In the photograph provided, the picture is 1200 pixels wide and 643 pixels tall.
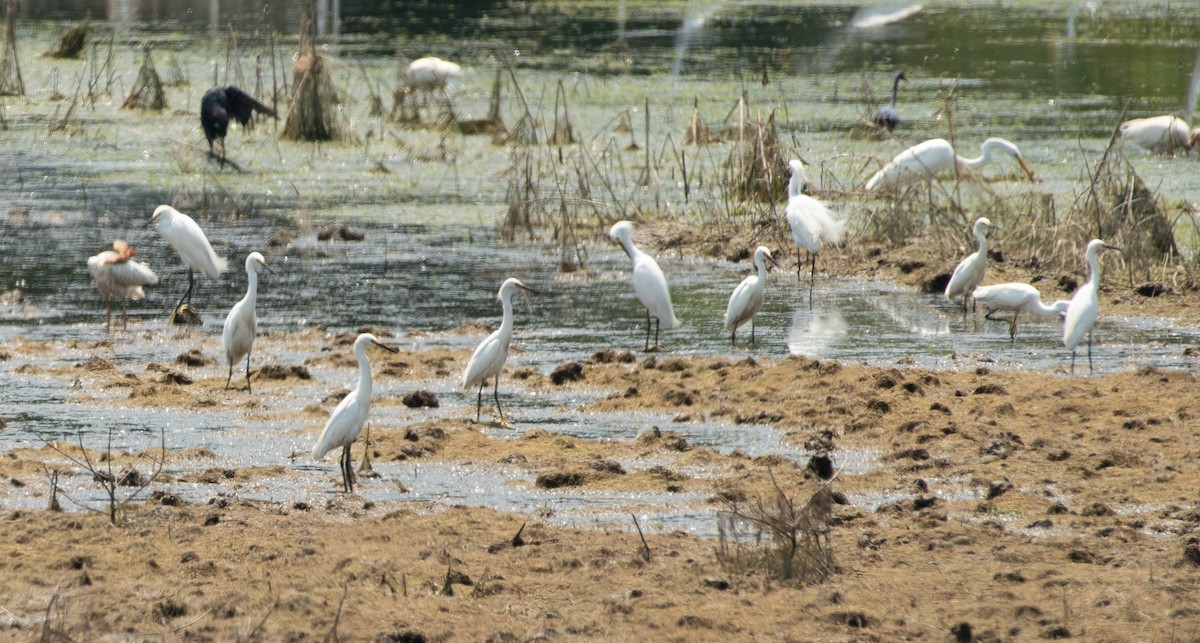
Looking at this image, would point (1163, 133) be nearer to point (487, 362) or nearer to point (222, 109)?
point (222, 109)

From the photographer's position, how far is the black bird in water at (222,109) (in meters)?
18.4

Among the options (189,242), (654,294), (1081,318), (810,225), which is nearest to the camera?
(1081,318)

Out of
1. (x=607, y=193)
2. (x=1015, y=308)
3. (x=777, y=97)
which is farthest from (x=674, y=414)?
(x=777, y=97)

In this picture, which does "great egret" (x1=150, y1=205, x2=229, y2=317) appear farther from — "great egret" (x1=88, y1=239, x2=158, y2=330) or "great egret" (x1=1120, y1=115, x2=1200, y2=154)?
"great egret" (x1=1120, y1=115, x2=1200, y2=154)

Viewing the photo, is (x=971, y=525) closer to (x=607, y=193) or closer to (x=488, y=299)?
(x=488, y=299)

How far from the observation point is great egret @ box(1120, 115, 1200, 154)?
1827cm

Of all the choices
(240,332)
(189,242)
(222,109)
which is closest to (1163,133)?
(222,109)

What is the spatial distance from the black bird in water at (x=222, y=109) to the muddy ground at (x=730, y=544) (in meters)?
10.0

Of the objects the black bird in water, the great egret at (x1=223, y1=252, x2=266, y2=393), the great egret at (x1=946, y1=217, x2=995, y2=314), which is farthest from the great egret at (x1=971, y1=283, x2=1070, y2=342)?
the black bird in water

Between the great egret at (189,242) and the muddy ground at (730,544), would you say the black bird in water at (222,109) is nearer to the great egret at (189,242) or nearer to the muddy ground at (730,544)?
the great egret at (189,242)

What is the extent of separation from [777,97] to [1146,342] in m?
13.0

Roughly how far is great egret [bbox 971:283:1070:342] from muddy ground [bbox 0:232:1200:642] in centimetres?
174

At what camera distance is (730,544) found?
20.2ft

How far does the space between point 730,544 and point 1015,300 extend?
521 cm
